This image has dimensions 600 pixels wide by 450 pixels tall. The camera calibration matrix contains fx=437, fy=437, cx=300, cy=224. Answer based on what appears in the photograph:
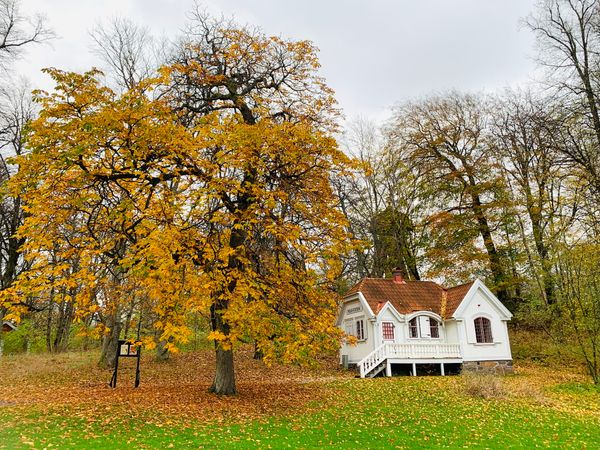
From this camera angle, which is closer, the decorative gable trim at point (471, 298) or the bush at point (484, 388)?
the bush at point (484, 388)

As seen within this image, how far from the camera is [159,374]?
61.8 feet

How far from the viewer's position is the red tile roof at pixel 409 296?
23.1 meters

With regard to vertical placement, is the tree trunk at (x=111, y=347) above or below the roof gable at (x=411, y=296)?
below

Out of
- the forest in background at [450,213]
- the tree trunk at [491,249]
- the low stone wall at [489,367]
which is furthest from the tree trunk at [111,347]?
the tree trunk at [491,249]

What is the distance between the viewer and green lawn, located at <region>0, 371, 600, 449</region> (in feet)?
26.9

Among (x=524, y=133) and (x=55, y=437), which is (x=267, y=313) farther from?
(x=524, y=133)

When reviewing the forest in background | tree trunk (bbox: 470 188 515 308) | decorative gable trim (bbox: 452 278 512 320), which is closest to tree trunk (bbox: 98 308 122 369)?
the forest in background

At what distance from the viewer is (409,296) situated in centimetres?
2419

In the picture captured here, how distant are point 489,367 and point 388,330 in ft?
17.4

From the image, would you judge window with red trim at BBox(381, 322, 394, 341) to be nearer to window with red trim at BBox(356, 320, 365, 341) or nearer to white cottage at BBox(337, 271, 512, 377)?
white cottage at BBox(337, 271, 512, 377)

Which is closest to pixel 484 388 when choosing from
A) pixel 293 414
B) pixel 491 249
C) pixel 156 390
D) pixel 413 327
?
pixel 293 414

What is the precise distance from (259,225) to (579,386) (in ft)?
44.7

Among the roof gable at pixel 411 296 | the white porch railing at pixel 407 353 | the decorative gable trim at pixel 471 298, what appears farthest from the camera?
the roof gable at pixel 411 296

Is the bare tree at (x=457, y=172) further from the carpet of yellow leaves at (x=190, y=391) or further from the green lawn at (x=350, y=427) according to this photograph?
the green lawn at (x=350, y=427)
